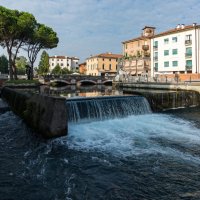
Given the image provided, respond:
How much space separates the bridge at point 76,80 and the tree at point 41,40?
13.8 metres

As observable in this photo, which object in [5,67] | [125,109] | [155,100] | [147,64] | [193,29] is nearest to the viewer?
[125,109]

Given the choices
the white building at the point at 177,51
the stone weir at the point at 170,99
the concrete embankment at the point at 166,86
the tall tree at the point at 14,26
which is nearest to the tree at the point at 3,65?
the tall tree at the point at 14,26

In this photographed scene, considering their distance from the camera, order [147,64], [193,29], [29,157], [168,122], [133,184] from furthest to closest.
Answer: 1. [147,64]
2. [193,29]
3. [168,122]
4. [29,157]
5. [133,184]

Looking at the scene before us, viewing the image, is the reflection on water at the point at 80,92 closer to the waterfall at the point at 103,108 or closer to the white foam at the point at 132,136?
the waterfall at the point at 103,108

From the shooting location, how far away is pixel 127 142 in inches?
536

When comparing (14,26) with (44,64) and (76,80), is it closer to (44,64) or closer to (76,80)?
(76,80)

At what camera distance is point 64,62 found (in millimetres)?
163125

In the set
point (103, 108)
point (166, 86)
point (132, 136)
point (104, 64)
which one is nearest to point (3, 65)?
point (104, 64)

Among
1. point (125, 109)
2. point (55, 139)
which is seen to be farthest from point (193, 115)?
point (55, 139)

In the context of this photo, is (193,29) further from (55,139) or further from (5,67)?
(5,67)

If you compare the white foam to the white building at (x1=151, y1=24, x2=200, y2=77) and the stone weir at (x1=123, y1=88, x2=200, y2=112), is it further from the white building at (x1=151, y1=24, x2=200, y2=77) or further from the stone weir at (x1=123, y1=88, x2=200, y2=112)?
the white building at (x1=151, y1=24, x2=200, y2=77)

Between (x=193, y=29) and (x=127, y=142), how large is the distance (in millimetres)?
51056

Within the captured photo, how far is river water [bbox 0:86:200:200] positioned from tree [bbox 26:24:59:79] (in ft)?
135

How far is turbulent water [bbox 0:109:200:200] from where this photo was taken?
827 centimetres
